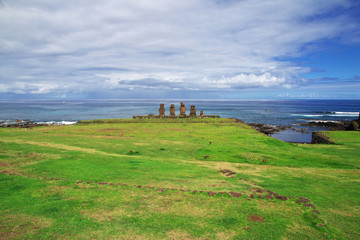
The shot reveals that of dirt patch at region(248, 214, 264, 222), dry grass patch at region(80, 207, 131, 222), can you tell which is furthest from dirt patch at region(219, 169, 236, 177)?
dry grass patch at region(80, 207, 131, 222)

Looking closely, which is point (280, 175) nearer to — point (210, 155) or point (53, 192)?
point (210, 155)

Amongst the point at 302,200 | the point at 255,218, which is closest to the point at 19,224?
the point at 255,218

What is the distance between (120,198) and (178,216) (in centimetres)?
275

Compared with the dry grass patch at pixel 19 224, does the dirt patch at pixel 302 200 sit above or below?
below

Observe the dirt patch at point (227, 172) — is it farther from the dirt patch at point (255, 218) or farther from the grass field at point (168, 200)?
the dirt patch at point (255, 218)

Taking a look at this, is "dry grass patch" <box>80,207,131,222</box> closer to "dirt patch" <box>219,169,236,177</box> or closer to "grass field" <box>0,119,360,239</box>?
"grass field" <box>0,119,360,239</box>

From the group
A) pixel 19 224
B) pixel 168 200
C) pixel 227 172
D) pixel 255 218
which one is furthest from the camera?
pixel 227 172

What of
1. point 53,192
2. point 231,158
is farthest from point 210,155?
point 53,192

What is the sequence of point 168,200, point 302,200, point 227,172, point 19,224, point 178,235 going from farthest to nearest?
point 227,172 → point 302,200 → point 168,200 → point 19,224 → point 178,235

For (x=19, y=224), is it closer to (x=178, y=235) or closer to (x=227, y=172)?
(x=178, y=235)

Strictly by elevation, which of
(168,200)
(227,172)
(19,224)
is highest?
(19,224)

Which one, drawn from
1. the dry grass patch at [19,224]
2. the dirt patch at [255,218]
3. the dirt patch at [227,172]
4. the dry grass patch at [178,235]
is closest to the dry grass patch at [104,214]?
the dry grass patch at [19,224]

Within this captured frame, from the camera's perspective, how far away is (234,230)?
7.01 m

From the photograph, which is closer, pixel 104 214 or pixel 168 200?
pixel 104 214
